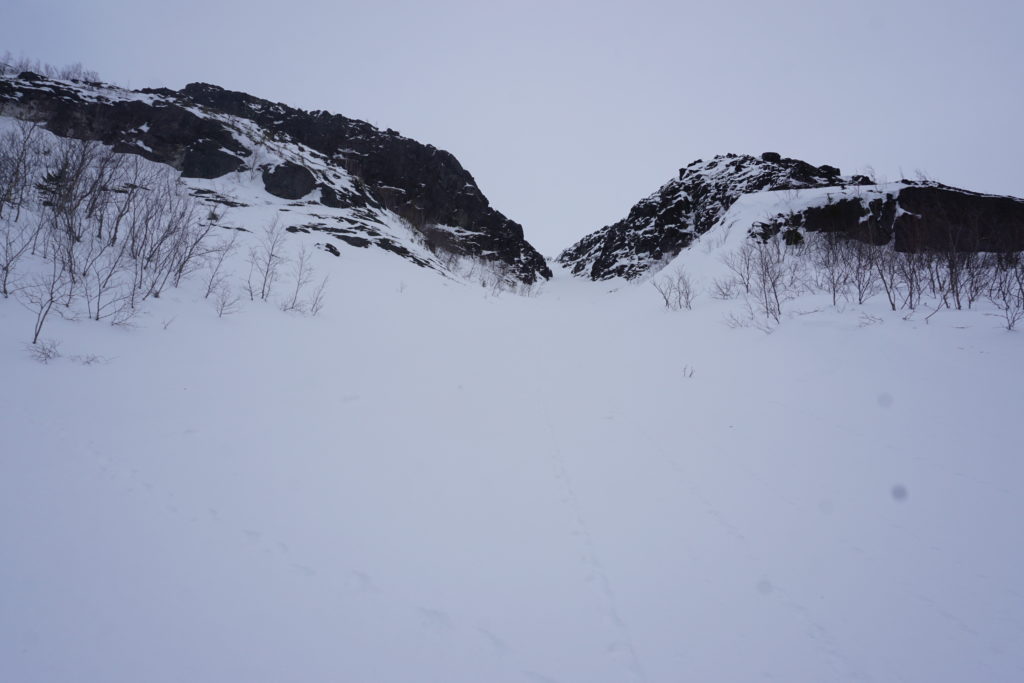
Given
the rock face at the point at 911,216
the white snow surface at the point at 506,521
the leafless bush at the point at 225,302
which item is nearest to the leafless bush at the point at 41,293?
the white snow surface at the point at 506,521

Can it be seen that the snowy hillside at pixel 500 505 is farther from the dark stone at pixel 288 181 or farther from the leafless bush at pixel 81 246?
the dark stone at pixel 288 181

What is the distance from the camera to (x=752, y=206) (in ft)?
69.7

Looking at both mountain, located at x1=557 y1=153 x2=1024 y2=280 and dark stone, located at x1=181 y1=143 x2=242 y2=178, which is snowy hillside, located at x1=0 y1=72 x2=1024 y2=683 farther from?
dark stone, located at x1=181 y1=143 x2=242 y2=178

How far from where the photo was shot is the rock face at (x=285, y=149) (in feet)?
84.0

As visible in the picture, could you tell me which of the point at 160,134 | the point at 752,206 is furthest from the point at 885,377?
the point at 160,134

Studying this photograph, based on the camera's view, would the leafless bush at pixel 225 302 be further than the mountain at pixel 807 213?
No

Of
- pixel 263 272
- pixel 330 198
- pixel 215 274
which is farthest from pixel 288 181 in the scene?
pixel 215 274

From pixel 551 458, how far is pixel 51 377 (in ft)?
17.3

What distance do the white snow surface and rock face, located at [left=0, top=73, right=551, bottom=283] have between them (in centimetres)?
1955

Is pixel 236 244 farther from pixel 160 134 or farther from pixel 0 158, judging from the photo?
pixel 160 134

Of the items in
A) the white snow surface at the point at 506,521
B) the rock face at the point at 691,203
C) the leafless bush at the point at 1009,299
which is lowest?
the white snow surface at the point at 506,521

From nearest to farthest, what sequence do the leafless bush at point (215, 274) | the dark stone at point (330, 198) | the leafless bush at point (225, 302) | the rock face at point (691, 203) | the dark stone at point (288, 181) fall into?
the leafless bush at point (225, 302) < the leafless bush at point (215, 274) < the dark stone at point (288, 181) < the dark stone at point (330, 198) < the rock face at point (691, 203)

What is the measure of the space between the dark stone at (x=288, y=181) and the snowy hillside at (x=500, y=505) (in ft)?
76.2

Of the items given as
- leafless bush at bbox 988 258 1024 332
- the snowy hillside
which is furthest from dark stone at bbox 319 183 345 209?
leafless bush at bbox 988 258 1024 332
